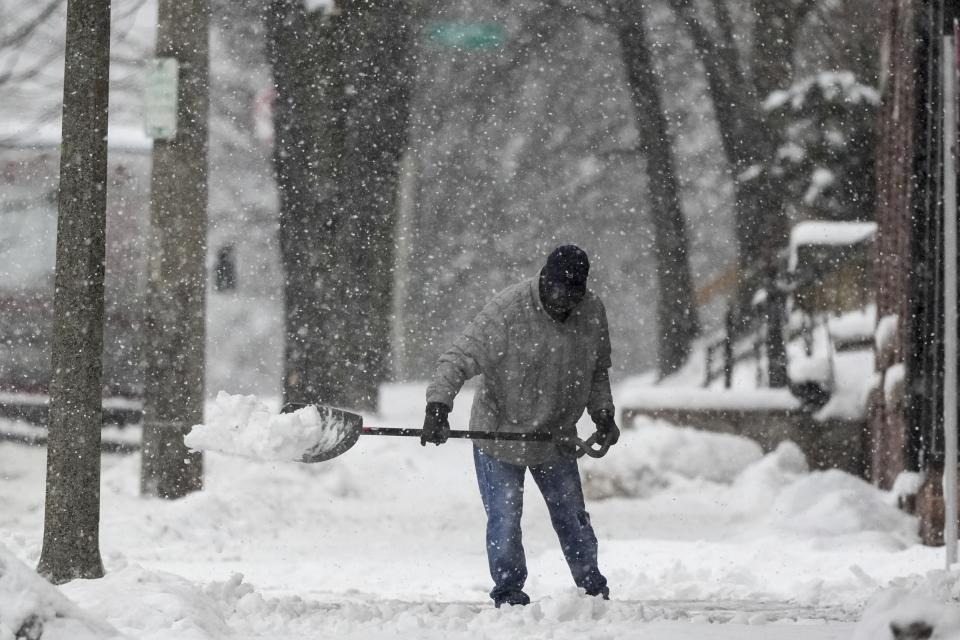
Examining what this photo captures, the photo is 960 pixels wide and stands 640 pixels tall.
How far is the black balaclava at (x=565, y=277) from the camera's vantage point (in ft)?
19.5

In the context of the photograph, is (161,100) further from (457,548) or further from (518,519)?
(518,519)

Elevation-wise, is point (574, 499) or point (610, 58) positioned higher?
point (610, 58)

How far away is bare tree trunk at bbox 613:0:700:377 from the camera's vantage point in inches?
776

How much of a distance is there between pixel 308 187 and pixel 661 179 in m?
7.03

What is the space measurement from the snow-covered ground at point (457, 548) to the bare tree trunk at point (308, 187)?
1.45 m

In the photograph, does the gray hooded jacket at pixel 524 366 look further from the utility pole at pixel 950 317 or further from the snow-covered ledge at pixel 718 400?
the snow-covered ledge at pixel 718 400

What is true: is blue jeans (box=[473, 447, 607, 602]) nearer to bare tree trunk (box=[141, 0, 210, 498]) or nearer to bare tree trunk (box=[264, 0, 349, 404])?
bare tree trunk (box=[141, 0, 210, 498])

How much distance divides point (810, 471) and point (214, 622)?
8.62m

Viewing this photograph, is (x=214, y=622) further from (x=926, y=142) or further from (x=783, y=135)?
(x=783, y=135)

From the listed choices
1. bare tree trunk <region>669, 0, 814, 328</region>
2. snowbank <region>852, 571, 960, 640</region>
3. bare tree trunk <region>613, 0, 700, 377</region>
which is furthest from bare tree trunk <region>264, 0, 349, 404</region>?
snowbank <region>852, 571, 960, 640</region>

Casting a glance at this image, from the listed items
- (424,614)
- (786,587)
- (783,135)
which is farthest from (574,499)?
(783,135)

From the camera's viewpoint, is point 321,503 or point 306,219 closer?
point 321,503

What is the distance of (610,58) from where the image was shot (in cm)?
2330

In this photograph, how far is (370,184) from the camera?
1664 cm
